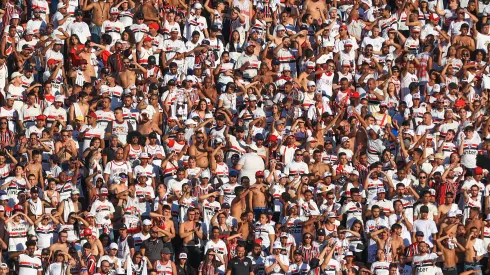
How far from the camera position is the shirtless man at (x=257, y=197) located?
34372 millimetres

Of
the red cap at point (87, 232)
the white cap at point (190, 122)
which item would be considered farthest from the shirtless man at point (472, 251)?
the red cap at point (87, 232)

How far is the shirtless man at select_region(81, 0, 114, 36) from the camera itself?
39.1 m

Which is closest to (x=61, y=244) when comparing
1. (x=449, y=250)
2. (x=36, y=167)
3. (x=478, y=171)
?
(x=36, y=167)

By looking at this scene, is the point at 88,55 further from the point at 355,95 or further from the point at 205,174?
the point at 355,95

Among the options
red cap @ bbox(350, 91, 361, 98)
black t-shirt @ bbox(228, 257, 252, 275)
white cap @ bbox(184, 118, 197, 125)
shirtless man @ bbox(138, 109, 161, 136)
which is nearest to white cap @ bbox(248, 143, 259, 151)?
white cap @ bbox(184, 118, 197, 125)

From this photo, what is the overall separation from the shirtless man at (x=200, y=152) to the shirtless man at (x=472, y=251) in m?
5.39

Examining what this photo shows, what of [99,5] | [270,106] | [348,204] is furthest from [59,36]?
[348,204]

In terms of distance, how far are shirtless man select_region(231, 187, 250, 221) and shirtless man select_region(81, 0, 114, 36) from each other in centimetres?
653

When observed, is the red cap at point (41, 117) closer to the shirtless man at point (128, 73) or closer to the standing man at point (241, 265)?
the shirtless man at point (128, 73)

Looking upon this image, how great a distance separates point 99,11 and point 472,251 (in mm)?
10431

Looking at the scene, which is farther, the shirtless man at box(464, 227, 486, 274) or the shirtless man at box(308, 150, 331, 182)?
the shirtless man at box(308, 150, 331, 182)

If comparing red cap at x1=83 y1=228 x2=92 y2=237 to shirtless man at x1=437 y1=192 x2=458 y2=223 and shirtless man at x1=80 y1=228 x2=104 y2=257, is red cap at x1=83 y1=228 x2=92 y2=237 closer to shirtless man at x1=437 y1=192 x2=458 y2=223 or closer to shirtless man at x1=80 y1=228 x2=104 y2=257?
shirtless man at x1=80 y1=228 x2=104 y2=257

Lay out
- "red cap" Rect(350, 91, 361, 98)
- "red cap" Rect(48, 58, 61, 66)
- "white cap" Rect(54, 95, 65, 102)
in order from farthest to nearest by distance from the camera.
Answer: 1. "red cap" Rect(48, 58, 61, 66)
2. "red cap" Rect(350, 91, 361, 98)
3. "white cap" Rect(54, 95, 65, 102)

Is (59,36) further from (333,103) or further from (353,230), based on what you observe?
(353,230)
